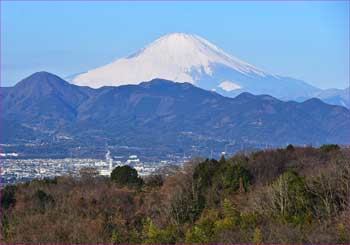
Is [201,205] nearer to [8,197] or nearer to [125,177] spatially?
[8,197]

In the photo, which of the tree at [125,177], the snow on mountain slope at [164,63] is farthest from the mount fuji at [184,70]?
the tree at [125,177]

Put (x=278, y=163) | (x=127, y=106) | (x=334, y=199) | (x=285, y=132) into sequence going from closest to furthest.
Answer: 1. (x=334, y=199)
2. (x=278, y=163)
3. (x=285, y=132)
4. (x=127, y=106)

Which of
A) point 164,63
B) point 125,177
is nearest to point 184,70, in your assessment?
point 164,63

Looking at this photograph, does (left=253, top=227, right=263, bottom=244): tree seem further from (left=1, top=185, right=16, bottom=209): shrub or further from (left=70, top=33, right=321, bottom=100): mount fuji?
(left=70, top=33, right=321, bottom=100): mount fuji

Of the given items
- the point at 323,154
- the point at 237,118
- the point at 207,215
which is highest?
the point at 237,118

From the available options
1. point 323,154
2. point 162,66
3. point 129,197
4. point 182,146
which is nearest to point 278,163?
point 323,154

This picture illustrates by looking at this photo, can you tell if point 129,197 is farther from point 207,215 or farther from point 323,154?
point 323,154
